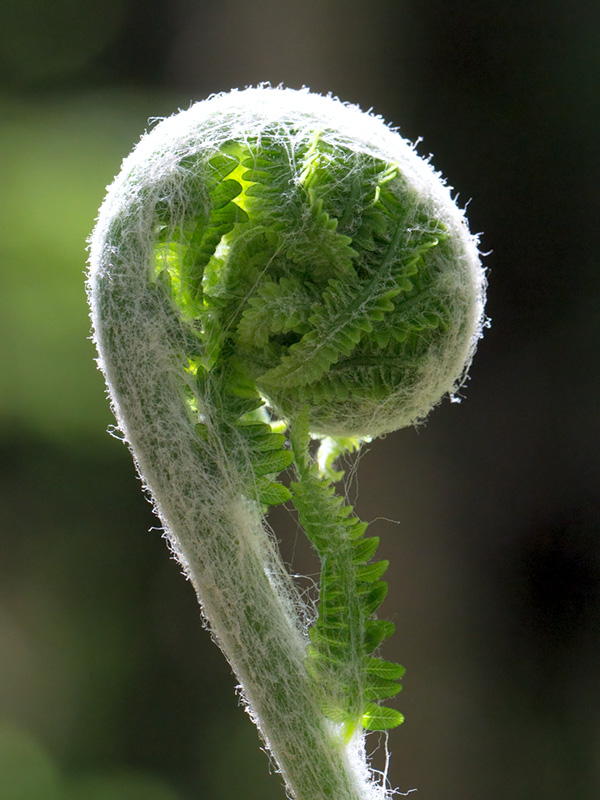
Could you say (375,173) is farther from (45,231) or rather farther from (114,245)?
(45,231)

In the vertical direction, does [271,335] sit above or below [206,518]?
above

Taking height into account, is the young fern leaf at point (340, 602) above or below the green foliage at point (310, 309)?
below

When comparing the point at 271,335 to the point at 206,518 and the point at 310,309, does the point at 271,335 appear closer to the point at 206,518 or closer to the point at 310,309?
the point at 310,309

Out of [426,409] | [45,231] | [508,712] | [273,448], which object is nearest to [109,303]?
[273,448]

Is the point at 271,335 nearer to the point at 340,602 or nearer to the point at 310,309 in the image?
the point at 310,309

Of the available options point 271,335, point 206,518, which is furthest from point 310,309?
point 206,518

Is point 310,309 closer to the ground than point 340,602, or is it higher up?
higher up

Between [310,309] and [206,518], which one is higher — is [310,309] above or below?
above

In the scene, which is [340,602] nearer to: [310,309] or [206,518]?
[206,518]

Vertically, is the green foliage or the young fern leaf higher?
the green foliage
